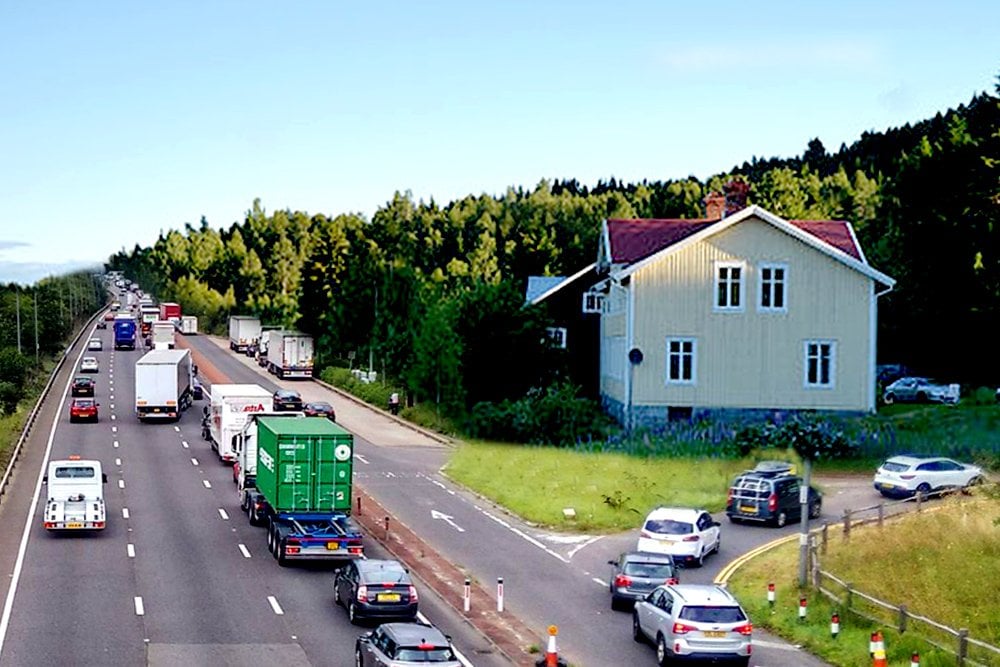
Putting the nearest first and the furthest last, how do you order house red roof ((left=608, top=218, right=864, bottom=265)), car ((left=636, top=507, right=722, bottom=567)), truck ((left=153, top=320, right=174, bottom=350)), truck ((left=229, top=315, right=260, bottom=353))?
car ((left=636, top=507, right=722, bottom=567)), house red roof ((left=608, top=218, right=864, bottom=265)), truck ((left=153, top=320, right=174, bottom=350)), truck ((left=229, top=315, right=260, bottom=353))

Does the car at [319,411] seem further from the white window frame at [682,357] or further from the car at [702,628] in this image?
the car at [702,628]

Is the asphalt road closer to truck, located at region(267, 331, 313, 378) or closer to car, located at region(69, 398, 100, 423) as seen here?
car, located at region(69, 398, 100, 423)

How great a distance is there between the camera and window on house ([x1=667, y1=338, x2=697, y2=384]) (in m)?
62.1

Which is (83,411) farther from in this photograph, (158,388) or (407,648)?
(407,648)

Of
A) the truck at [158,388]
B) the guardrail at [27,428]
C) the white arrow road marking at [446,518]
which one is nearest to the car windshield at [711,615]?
the white arrow road marking at [446,518]

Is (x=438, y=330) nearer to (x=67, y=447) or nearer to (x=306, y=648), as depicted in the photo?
(x=67, y=447)

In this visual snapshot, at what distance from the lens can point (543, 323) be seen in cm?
6875

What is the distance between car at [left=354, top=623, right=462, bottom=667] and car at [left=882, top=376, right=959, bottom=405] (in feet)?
184

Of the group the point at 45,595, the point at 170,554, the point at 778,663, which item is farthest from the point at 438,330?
the point at 778,663

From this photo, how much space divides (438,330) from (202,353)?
57282mm

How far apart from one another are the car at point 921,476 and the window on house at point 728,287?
1590 cm

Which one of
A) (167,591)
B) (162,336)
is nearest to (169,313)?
(162,336)

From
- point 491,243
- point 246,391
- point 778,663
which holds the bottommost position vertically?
point 778,663

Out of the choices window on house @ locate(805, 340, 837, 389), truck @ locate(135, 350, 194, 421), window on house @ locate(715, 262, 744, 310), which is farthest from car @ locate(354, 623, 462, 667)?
truck @ locate(135, 350, 194, 421)
